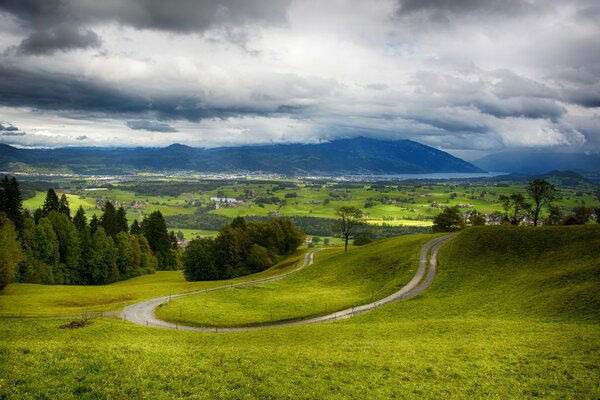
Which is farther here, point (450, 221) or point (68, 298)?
point (450, 221)

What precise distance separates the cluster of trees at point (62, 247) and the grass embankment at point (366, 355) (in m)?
49.5

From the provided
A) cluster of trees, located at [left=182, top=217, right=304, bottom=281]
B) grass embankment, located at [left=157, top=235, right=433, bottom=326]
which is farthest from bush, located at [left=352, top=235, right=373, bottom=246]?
grass embankment, located at [left=157, top=235, right=433, bottom=326]

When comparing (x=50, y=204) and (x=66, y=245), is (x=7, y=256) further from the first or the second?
(x=50, y=204)

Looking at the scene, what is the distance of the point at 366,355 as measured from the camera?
29094 millimetres

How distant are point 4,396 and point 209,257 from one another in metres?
84.3

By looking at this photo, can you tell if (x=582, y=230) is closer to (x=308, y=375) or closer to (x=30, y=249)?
(x=308, y=375)

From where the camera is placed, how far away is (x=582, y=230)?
60.5 metres

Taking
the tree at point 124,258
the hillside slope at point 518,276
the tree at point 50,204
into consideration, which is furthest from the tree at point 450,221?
the tree at point 50,204

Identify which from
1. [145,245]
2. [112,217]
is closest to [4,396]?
[145,245]

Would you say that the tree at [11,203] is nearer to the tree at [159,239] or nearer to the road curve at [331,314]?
the tree at [159,239]

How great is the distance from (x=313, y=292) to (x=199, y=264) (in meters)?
44.6

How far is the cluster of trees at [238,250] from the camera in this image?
100812 millimetres

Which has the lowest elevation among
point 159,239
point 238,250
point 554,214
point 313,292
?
point 313,292

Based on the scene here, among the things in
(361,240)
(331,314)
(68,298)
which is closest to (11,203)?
(68,298)
